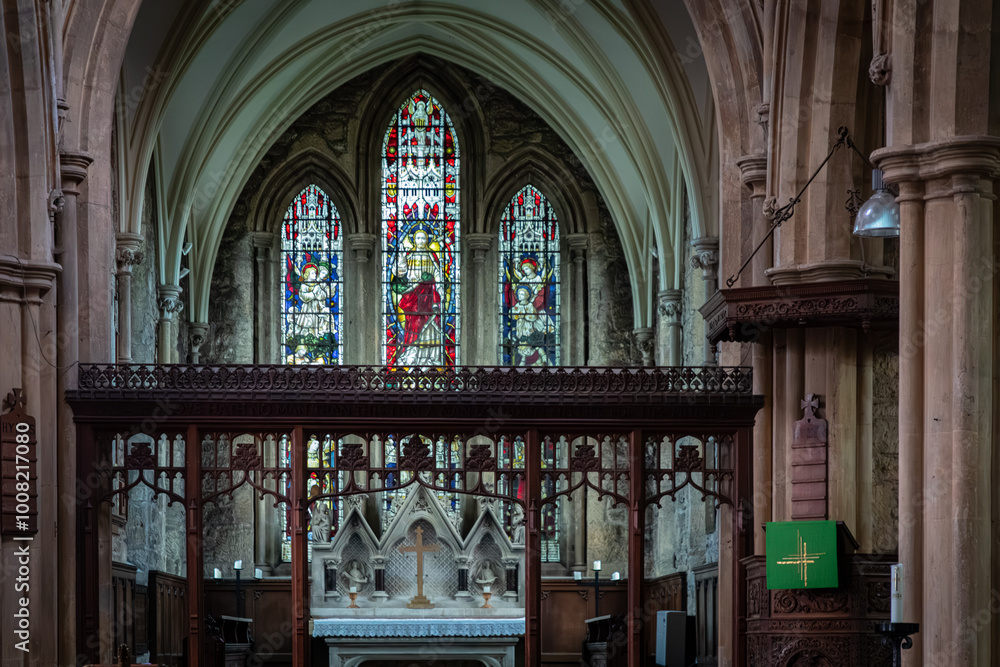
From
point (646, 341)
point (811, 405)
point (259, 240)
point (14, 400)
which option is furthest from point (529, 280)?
point (14, 400)

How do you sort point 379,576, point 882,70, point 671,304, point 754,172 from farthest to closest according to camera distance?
point 671,304, point 379,576, point 754,172, point 882,70

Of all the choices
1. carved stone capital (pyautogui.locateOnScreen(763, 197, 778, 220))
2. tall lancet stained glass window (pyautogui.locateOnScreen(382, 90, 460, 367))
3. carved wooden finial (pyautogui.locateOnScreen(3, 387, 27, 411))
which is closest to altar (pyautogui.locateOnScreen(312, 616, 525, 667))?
tall lancet stained glass window (pyautogui.locateOnScreen(382, 90, 460, 367))

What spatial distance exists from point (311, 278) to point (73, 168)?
447 inches

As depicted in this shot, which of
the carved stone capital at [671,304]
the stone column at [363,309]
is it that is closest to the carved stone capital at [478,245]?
the stone column at [363,309]

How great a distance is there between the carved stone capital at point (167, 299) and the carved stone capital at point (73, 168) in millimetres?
7975

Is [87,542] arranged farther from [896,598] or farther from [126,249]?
[896,598]

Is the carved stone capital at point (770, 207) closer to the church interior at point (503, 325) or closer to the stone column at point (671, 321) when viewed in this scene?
the church interior at point (503, 325)

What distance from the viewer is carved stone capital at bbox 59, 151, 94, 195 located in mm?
15828

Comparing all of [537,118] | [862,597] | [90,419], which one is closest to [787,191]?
[862,597]

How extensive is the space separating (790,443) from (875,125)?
3.09 meters

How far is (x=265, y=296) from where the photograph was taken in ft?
88.0

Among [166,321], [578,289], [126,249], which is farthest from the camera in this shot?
[578,289]

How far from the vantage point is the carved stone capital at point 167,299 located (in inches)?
942

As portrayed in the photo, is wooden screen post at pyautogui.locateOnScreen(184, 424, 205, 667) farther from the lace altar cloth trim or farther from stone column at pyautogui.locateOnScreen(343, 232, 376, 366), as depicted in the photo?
stone column at pyautogui.locateOnScreen(343, 232, 376, 366)
